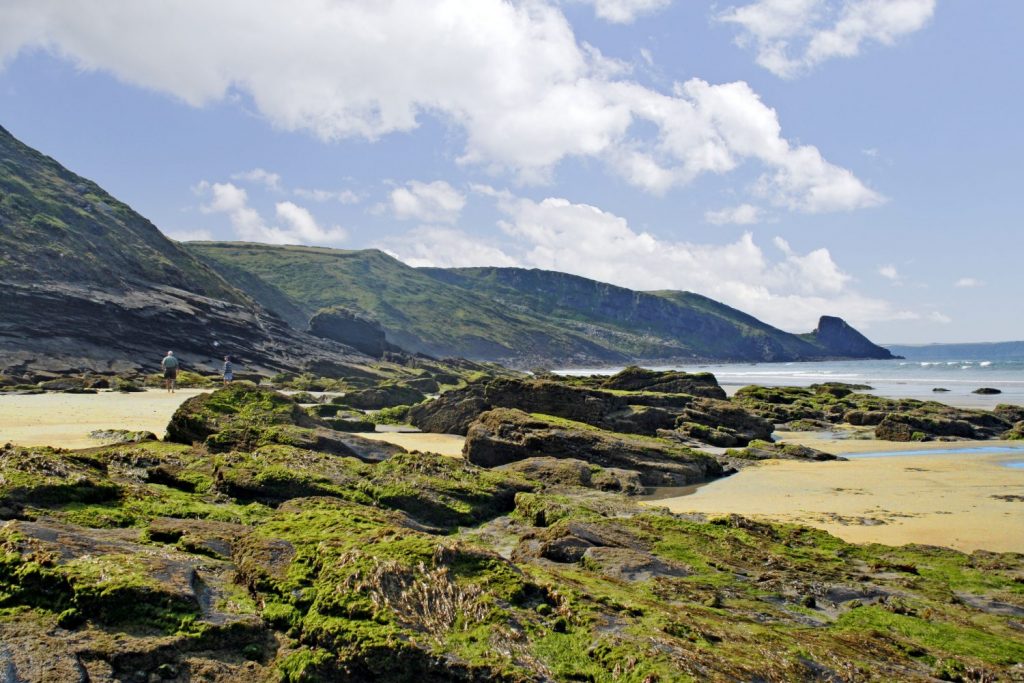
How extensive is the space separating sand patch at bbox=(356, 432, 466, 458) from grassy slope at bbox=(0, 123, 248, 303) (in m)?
57.7

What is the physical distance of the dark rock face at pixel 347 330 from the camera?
371 feet

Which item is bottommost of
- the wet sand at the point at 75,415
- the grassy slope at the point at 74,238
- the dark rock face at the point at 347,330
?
the wet sand at the point at 75,415

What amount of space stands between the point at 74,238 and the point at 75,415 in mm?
67956

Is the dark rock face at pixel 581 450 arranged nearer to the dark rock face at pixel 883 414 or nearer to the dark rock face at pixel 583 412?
→ the dark rock face at pixel 583 412

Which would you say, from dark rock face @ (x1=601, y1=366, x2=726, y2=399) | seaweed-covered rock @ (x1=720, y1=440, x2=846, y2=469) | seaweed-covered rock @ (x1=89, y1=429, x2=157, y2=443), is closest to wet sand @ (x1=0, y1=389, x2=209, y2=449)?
seaweed-covered rock @ (x1=89, y1=429, x2=157, y2=443)

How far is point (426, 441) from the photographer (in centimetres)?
2583

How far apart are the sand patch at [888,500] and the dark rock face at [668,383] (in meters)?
19.3

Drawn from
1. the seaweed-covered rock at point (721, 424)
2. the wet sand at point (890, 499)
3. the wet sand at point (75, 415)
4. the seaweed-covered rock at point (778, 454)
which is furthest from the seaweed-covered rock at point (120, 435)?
the seaweed-covered rock at point (721, 424)

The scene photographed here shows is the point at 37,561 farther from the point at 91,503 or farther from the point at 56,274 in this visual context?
the point at 56,274

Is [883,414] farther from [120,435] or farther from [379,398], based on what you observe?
[120,435]

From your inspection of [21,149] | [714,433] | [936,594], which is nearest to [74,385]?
[714,433]

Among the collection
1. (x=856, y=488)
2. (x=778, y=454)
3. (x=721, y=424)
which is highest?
(x=721, y=424)

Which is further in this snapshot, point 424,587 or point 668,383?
point 668,383

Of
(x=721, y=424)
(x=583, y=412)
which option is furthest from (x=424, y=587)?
(x=721, y=424)
